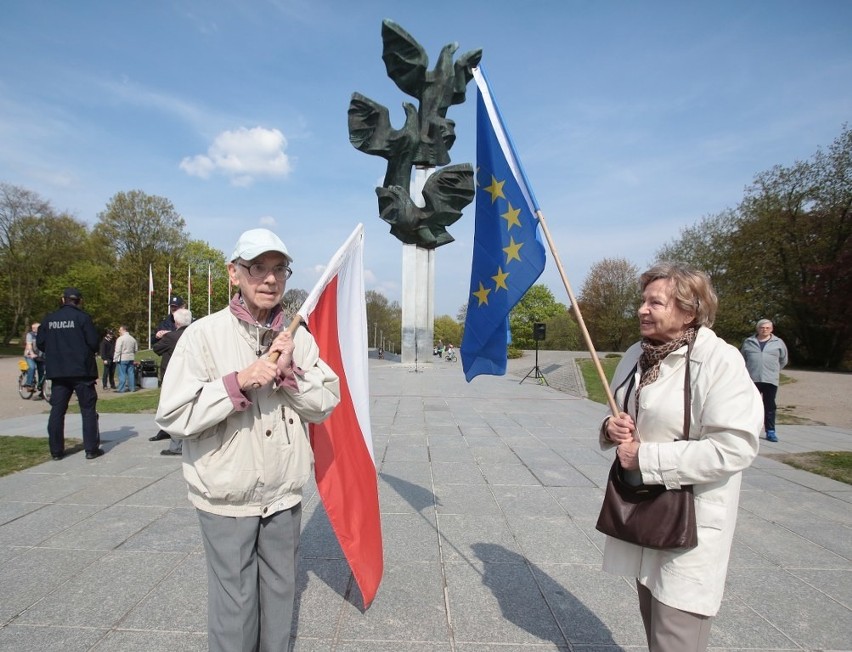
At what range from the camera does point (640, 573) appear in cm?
194

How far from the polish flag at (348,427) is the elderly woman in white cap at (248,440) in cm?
42

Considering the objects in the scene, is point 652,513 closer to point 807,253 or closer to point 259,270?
point 259,270

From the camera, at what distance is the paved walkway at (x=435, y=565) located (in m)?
2.61

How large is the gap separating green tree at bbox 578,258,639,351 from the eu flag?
42981 mm

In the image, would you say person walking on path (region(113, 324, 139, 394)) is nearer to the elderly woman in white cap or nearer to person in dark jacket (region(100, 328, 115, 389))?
person in dark jacket (region(100, 328, 115, 389))

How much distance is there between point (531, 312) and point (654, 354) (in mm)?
65121

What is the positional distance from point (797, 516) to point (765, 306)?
1151 inches

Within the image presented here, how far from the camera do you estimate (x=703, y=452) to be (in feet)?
5.53

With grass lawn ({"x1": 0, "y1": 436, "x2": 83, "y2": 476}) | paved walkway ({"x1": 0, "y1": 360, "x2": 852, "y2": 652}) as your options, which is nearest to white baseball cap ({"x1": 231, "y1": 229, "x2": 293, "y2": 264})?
paved walkway ({"x1": 0, "y1": 360, "x2": 852, "y2": 652})

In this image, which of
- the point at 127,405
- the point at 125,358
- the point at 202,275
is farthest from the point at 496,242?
the point at 202,275

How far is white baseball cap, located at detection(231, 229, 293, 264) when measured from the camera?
1898 mm

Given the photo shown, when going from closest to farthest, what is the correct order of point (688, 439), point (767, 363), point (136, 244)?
point (688, 439), point (767, 363), point (136, 244)

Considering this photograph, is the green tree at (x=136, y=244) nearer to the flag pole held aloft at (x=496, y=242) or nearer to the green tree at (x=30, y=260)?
the green tree at (x=30, y=260)

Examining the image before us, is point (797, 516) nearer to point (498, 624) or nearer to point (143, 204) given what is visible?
point (498, 624)
